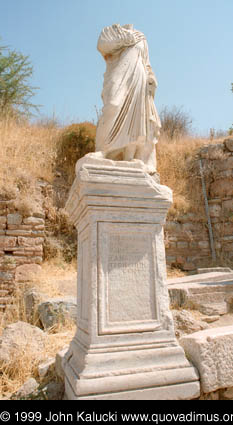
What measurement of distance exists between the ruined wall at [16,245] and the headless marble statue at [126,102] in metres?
3.90

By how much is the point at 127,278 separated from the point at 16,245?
4.49m

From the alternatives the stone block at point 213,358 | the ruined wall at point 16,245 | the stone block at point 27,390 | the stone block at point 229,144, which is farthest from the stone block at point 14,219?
the stone block at point 229,144

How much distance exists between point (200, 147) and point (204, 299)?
6.55m

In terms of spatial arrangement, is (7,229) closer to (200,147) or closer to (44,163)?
(44,163)

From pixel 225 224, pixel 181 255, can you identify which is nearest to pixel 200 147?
pixel 225 224

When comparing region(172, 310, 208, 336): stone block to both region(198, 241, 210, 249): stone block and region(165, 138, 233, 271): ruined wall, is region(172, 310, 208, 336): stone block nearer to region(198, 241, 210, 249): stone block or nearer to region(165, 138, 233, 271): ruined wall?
region(165, 138, 233, 271): ruined wall

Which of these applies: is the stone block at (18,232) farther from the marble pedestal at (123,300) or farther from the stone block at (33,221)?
the marble pedestal at (123,300)

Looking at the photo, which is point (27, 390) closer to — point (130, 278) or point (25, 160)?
point (130, 278)

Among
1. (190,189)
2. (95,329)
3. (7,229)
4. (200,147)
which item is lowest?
(95,329)

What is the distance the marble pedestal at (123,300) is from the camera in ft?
5.74

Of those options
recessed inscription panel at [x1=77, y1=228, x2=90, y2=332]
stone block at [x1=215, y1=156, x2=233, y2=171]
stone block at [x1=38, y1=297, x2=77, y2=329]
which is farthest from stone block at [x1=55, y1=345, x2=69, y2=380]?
stone block at [x1=215, y1=156, x2=233, y2=171]

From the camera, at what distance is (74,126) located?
938cm

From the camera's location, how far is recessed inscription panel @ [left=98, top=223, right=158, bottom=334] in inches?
75.5
